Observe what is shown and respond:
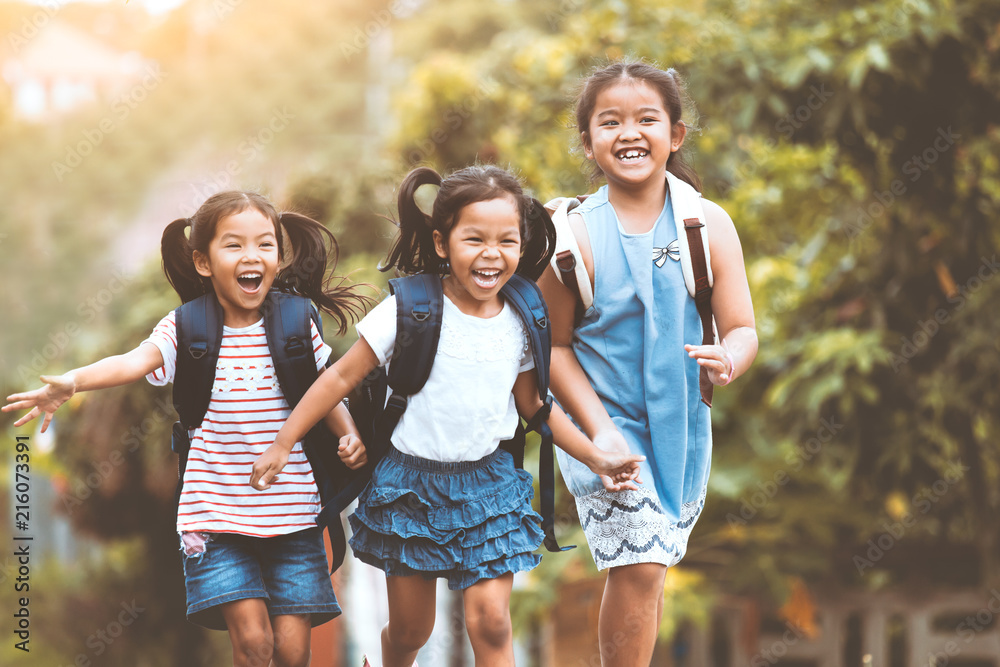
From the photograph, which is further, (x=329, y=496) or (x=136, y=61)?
(x=136, y=61)

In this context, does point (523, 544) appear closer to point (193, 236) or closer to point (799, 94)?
point (193, 236)

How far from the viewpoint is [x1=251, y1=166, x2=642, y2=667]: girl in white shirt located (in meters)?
2.38

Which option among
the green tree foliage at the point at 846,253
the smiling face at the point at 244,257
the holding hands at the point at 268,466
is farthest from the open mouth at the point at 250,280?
the green tree foliage at the point at 846,253

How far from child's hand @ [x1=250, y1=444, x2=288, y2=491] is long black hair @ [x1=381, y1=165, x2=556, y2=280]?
19.5 inches

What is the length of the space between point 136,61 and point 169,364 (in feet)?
69.3

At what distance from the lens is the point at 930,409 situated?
5.78m

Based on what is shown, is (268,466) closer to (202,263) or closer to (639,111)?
(202,263)

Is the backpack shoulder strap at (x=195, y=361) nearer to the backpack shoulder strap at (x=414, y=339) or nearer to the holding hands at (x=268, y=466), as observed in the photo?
the holding hands at (x=268, y=466)

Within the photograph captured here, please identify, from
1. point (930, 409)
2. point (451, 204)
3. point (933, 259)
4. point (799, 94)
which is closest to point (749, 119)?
point (799, 94)

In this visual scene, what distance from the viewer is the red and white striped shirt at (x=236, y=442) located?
2.42 metres

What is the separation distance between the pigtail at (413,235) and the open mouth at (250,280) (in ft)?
0.90

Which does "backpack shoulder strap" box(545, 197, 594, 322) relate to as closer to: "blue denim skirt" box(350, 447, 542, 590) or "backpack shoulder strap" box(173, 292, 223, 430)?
"blue denim skirt" box(350, 447, 542, 590)


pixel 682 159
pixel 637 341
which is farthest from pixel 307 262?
pixel 682 159

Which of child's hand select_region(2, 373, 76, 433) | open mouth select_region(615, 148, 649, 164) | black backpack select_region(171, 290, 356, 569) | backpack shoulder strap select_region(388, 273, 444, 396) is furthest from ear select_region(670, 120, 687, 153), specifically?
child's hand select_region(2, 373, 76, 433)
